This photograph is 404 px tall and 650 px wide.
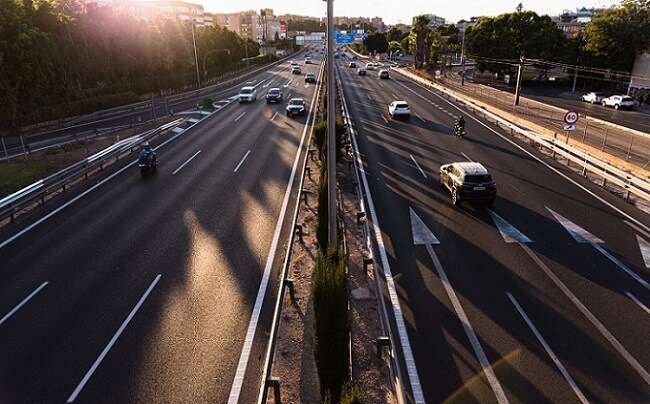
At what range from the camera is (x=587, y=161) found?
818 inches

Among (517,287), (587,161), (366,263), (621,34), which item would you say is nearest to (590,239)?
(517,287)

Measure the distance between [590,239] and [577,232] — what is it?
22.0 inches

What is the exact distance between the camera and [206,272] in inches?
490

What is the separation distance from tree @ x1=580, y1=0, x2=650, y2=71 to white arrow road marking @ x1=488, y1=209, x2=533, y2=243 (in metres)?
50.8

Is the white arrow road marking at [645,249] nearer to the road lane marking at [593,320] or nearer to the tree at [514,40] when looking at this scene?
the road lane marking at [593,320]

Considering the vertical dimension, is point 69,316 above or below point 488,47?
below

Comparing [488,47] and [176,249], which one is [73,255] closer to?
[176,249]

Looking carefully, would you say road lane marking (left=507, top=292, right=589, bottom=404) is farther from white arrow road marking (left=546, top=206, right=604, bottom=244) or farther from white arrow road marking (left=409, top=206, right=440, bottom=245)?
white arrow road marking (left=546, top=206, right=604, bottom=244)

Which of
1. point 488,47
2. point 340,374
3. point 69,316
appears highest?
point 488,47

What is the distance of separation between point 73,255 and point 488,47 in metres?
70.6

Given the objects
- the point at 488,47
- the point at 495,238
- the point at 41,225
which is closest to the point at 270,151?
the point at 41,225

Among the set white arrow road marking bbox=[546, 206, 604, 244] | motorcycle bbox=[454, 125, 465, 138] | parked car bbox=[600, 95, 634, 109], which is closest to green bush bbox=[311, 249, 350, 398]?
white arrow road marking bbox=[546, 206, 604, 244]

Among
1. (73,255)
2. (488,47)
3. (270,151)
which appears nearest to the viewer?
(73,255)

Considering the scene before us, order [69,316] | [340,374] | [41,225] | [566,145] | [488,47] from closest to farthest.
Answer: [340,374] < [69,316] < [41,225] < [566,145] < [488,47]
